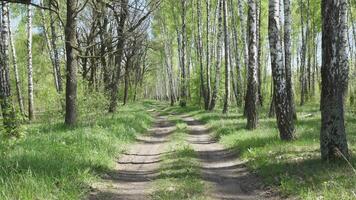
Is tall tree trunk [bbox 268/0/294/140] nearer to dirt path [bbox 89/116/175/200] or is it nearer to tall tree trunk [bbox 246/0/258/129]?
tall tree trunk [bbox 246/0/258/129]

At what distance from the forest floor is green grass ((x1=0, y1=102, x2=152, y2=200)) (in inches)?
15.5

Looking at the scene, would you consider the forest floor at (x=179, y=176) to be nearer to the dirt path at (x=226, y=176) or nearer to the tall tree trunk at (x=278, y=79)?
the dirt path at (x=226, y=176)

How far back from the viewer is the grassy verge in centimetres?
867

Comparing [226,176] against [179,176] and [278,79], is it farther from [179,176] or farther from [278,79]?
[278,79]

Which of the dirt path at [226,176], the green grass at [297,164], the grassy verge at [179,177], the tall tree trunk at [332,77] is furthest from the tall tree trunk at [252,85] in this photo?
the tall tree trunk at [332,77]

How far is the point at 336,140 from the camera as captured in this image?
9516 millimetres

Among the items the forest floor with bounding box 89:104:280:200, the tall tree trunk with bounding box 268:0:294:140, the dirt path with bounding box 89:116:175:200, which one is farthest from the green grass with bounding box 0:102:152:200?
the tall tree trunk with bounding box 268:0:294:140

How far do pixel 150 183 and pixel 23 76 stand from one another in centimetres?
5441

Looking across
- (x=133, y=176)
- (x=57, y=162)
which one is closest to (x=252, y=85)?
(x=133, y=176)

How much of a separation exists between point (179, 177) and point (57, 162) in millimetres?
2655

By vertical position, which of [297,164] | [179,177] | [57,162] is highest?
[57,162]

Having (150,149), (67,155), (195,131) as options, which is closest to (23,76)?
(195,131)

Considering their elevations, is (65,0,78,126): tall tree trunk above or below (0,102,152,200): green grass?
above

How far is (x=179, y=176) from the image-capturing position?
33.7 ft
